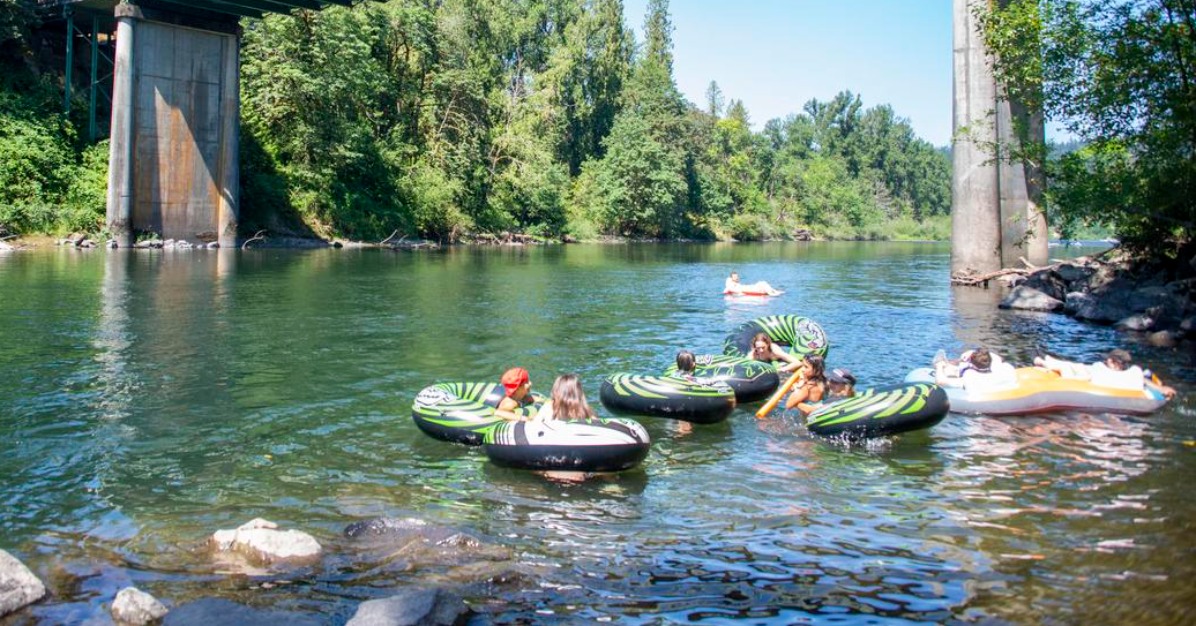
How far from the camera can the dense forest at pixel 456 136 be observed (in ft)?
133

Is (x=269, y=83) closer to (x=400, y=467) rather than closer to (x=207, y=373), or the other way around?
(x=207, y=373)

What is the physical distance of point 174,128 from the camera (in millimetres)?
39969

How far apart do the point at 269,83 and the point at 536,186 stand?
19.6 meters

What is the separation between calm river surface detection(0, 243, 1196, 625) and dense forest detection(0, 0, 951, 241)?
86.0 ft

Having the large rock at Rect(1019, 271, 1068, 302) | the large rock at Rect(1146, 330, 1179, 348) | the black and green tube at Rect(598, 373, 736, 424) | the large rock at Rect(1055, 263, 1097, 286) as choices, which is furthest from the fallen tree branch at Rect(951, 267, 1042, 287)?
the black and green tube at Rect(598, 373, 736, 424)

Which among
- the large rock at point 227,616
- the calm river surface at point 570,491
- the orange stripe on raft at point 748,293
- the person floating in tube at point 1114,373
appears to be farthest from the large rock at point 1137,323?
the large rock at point 227,616

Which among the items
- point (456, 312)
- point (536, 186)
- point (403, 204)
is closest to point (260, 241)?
point (403, 204)

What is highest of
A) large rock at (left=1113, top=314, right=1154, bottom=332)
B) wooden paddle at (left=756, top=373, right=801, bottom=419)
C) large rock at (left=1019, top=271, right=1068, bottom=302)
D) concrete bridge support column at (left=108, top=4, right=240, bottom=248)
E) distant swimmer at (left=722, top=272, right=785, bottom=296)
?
concrete bridge support column at (left=108, top=4, right=240, bottom=248)

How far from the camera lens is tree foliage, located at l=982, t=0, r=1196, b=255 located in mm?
16266

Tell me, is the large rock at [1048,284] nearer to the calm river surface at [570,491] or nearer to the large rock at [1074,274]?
the large rock at [1074,274]

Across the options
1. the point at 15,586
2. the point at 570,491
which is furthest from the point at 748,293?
the point at 15,586

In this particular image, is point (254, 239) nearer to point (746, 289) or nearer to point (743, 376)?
point (746, 289)

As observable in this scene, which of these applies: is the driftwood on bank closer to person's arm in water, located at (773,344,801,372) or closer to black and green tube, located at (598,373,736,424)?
person's arm in water, located at (773,344,801,372)

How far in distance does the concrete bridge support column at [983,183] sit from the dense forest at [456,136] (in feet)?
93.7
